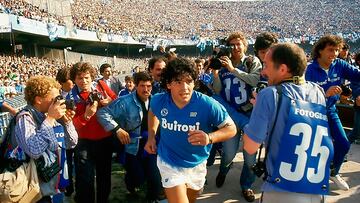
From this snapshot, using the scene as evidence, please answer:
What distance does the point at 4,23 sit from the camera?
71.7 feet

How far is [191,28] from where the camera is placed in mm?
66188

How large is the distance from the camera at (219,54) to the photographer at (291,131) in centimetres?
194

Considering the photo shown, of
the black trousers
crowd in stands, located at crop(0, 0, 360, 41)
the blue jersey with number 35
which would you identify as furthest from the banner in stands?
the blue jersey with number 35

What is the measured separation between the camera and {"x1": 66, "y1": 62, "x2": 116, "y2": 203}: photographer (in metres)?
4.21

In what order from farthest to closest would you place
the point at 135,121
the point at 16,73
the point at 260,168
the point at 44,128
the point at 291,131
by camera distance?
the point at 16,73 < the point at 135,121 < the point at 44,128 < the point at 260,168 < the point at 291,131

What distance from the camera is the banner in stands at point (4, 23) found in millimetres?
21547

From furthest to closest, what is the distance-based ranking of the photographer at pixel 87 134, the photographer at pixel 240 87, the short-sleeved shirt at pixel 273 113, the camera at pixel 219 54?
the photographer at pixel 240 87 → the camera at pixel 219 54 → the photographer at pixel 87 134 → the short-sleeved shirt at pixel 273 113

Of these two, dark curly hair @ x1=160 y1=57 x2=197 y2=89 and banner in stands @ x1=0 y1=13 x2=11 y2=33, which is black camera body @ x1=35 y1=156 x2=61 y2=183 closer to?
dark curly hair @ x1=160 y1=57 x2=197 y2=89

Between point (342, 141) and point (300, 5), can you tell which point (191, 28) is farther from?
point (342, 141)

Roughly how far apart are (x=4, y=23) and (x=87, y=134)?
20.5 m

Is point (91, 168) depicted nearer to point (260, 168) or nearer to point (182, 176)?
point (182, 176)

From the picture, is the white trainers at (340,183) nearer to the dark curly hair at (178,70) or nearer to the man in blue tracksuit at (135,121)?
the man in blue tracksuit at (135,121)

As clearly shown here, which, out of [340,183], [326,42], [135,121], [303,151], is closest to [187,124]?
[303,151]

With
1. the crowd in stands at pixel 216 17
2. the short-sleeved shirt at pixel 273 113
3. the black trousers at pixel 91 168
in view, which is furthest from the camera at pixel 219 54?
the crowd in stands at pixel 216 17
